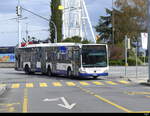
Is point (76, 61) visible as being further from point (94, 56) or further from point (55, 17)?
point (55, 17)

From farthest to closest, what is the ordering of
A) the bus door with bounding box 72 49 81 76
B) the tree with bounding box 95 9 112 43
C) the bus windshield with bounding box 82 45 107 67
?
the tree with bounding box 95 9 112 43 → the bus door with bounding box 72 49 81 76 → the bus windshield with bounding box 82 45 107 67

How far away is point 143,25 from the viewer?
307ft

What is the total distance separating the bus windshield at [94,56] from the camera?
103 ft

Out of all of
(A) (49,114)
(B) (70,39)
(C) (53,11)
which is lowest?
(A) (49,114)

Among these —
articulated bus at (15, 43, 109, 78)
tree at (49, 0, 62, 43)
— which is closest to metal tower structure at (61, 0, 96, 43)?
tree at (49, 0, 62, 43)

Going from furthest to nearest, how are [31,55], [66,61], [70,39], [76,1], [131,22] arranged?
1. [131,22]
2. [70,39]
3. [76,1]
4. [31,55]
5. [66,61]

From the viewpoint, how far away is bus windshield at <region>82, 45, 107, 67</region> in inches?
1234

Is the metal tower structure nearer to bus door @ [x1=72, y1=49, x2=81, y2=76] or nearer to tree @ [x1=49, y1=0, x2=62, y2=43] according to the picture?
tree @ [x1=49, y1=0, x2=62, y2=43]

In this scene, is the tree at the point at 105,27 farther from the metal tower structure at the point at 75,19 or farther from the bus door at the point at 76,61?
the bus door at the point at 76,61

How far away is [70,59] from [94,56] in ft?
7.62

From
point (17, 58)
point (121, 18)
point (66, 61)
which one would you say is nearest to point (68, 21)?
point (121, 18)

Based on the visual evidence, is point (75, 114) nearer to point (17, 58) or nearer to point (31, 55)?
point (31, 55)

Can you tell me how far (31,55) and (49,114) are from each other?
1154 inches

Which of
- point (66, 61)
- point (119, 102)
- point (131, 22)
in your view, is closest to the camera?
point (119, 102)
